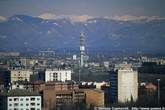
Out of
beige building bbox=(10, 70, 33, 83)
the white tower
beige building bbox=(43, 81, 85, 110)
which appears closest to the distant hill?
the white tower

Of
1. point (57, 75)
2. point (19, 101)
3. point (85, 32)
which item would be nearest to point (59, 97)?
point (19, 101)

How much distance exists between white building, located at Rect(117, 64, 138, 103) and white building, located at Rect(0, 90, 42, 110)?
405 centimetres

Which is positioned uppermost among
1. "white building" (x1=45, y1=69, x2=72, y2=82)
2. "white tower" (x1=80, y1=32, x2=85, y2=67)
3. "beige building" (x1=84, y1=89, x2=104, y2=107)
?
"white tower" (x1=80, y1=32, x2=85, y2=67)

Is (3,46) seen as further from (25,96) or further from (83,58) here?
(25,96)

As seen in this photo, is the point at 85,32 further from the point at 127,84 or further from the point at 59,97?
the point at 59,97

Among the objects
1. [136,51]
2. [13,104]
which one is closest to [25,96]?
[13,104]

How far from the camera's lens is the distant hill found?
33.2m

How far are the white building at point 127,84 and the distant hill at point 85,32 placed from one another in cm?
1357

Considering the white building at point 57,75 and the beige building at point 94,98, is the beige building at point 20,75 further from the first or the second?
the beige building at point 94,98

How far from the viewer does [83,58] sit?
29094mm

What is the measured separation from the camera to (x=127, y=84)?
52.4ft

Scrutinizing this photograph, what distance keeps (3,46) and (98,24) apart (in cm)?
886

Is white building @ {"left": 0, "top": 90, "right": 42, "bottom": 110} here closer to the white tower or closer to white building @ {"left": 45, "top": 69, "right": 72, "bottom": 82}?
white building @ {"left": 45, "top": 69, "right": 72, "bottom": 82}

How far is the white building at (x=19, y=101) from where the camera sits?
10.6 m
